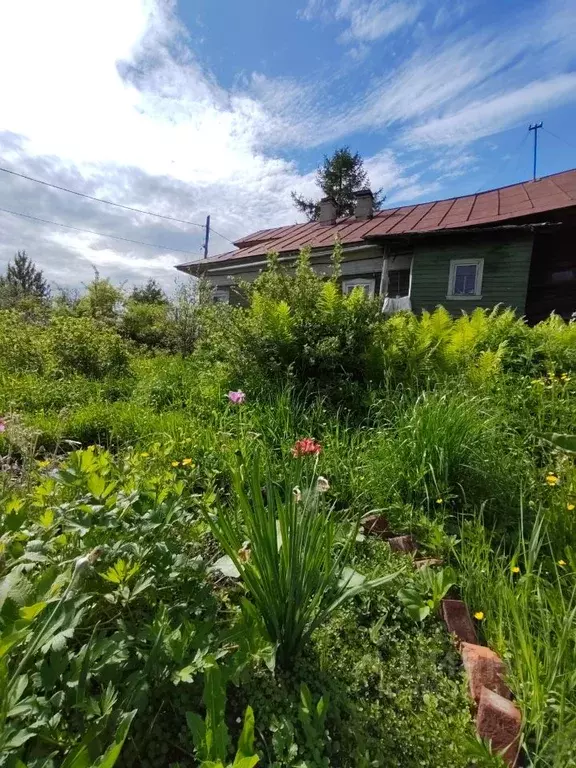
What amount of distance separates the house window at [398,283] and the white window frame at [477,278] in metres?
1.32

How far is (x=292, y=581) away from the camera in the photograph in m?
1.17

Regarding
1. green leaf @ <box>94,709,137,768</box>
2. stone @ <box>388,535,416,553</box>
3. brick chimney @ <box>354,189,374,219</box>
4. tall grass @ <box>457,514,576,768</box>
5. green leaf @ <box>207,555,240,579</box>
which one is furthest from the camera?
brick chimney @ <box>354,189,374,219</box>

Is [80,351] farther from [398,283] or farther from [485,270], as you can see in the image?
[485,270]

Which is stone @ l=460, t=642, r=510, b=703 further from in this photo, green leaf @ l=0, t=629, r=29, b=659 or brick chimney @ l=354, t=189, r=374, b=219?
brick chimney @ l=354, t=189, r=374, b=219

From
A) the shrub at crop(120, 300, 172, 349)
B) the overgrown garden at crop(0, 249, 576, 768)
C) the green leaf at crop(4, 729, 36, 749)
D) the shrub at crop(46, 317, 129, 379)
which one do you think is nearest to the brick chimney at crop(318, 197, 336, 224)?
the shrub at crop(120, 300, 172, 349)

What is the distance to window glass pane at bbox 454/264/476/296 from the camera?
9922 mm

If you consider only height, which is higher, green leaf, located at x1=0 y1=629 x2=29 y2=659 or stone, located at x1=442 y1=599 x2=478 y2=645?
green leaf, located at x1=0 y1=629 x2=29 y2=659

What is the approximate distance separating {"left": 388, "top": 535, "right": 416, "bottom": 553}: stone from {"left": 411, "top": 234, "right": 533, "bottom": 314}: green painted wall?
9.08 m

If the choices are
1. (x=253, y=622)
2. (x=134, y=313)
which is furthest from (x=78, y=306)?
(x=253, y=622)

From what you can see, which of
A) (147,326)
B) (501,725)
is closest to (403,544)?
(501,725)

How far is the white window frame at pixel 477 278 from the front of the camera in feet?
31.8

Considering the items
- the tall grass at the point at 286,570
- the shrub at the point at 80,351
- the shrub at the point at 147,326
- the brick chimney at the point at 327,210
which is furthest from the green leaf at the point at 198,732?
the brick chimney at the point at 327,210

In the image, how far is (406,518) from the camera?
6.52 feet

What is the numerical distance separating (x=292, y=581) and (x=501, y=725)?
27.4 inches
